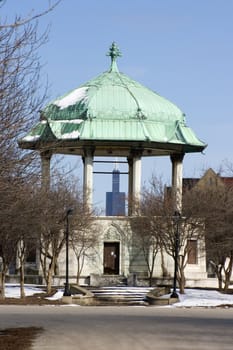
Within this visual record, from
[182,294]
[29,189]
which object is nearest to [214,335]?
[29,189]

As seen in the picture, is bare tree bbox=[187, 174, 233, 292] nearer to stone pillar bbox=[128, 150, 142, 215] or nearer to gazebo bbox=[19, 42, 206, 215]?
gazebo bbox=[19, 42, 206, 215]

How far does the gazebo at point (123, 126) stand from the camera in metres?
64.5

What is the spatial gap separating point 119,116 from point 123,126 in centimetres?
90

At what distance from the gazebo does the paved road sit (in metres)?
31.2

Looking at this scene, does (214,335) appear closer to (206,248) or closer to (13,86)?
(13,86)

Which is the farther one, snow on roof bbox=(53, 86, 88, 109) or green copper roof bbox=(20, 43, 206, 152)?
snow on roof bbox=(53, 86, 88, 109)

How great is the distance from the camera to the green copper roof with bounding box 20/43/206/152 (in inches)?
2544

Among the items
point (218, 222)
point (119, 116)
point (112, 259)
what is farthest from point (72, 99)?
point (218, 222)

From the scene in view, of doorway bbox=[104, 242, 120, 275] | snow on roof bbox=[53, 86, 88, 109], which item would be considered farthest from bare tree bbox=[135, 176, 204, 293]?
snow on roof bbox=[53, 86, 88, 109]

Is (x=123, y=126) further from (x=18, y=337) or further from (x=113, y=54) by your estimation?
(x=18, y=337)

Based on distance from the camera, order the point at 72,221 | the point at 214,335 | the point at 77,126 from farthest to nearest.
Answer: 1. the point at 77,126
2. the point at 72,221
3. the point at 214,335

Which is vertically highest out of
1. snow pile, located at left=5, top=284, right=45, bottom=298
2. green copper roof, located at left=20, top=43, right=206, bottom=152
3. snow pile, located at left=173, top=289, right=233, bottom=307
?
green copper roof, located at left=20, top=43, right=206, bottom=152

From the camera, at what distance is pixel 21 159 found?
1880 centimetres

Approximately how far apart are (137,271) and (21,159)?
47357 mm
